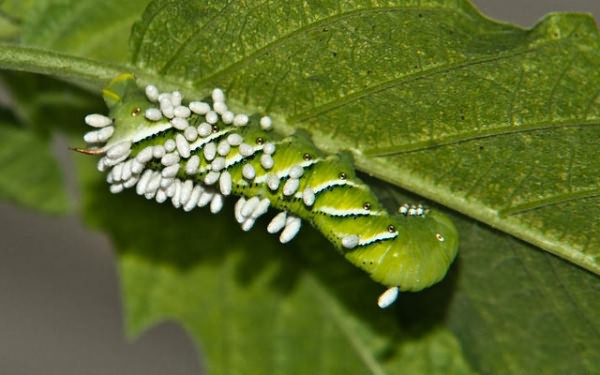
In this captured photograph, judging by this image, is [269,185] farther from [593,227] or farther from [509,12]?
[509,12]

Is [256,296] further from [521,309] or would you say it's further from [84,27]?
[84,27]

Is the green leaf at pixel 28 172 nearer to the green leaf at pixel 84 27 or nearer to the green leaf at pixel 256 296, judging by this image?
the green leaf at pixel 256 296

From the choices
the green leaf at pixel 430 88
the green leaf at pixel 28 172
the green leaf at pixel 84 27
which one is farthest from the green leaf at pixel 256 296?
the green leaf at pixel 430 88

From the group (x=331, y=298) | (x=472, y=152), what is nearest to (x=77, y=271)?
(x=331, y=298)

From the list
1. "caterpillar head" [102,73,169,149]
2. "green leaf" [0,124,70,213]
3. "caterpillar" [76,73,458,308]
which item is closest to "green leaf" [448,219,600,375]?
"caterpillar" [76,73,458,308]

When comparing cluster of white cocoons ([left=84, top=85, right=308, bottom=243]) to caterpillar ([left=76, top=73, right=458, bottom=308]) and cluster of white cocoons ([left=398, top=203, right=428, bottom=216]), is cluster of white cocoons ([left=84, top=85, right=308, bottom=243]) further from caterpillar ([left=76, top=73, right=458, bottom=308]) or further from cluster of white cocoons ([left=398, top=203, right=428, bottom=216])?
cluster of white cocoons ([left=398, top=203, right=428, bottom=216])

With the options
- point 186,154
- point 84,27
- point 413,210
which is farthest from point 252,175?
point 84,27
